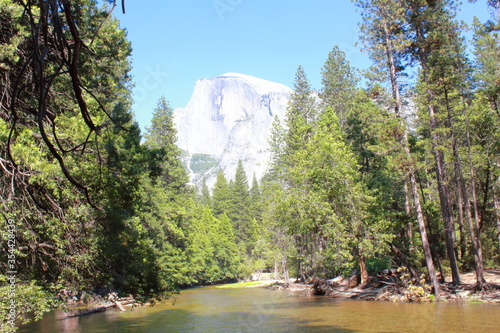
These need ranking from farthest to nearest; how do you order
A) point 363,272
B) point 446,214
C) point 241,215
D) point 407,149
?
point 241,215, point 363,272, point 407,149, point 446,214

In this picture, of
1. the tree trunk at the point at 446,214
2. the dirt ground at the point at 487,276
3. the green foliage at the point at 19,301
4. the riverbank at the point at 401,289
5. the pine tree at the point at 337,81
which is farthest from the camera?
the pine tree at the point at 337,81

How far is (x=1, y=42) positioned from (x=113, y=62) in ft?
14.4

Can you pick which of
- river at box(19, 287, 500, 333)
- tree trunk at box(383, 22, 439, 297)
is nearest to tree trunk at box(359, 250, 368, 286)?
river at box(19, 287, 500, 333)

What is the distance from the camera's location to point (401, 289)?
22.3 m

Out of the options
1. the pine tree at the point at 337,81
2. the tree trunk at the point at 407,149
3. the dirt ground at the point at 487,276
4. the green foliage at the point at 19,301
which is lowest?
the dirt ground at the point at 487,276

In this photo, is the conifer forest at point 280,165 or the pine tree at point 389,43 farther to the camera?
the pine tree at point 389,43

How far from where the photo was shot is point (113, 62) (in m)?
13.6

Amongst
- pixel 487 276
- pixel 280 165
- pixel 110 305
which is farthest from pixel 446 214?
pixel 280 165

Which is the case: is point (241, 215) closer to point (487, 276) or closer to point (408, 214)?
point (408, 214)

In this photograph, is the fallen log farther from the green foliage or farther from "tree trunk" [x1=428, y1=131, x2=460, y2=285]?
"tree trunk" [x1=428, y1=131, x2=460, y2=285]

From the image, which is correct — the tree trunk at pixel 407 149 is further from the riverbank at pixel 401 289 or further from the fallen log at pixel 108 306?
the fallen log at pixel 108 306

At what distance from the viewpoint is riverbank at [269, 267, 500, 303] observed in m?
18.7

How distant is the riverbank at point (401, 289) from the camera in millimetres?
18653

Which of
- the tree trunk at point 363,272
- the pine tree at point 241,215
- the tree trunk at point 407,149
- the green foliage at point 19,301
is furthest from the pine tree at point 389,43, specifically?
the pine tree at point 241,215
